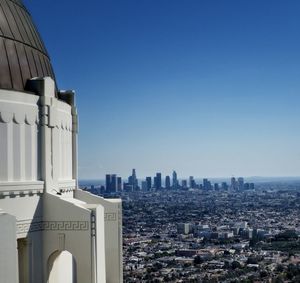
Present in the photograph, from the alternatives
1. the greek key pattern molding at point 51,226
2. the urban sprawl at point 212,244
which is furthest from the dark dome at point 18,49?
the urban sprawl at point 212,244

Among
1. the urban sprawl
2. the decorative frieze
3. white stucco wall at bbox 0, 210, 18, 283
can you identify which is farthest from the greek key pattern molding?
the urban sprawl

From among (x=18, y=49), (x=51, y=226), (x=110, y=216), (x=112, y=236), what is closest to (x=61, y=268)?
(x=51, y=226)

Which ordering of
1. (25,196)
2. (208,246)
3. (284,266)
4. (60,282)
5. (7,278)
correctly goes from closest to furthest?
1. (7,278)
2. (25,196)
3. (60,282)
4. (284,266)
5. (208,246)

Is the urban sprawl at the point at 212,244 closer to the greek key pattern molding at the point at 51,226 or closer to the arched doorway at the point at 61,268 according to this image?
the arched doorway at the point at 61,268

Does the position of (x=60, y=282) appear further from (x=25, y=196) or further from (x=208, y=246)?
(x=208, y=246)

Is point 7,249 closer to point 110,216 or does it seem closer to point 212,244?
point 110,216

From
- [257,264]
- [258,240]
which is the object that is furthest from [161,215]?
[257,264]
